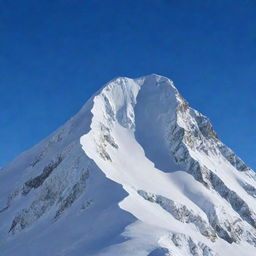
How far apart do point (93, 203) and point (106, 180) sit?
554 cm

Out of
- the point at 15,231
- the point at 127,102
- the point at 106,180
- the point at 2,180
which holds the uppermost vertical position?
the point at 127,102

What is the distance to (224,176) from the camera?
397 feet

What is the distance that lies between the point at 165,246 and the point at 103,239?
338 inches

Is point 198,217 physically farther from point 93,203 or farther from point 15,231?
point 15,231

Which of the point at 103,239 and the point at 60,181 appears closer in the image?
the point at 103,239

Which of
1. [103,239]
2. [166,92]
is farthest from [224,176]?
[103,239]

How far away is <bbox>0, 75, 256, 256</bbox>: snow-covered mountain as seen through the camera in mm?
69312

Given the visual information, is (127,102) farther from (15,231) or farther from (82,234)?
(82,234)

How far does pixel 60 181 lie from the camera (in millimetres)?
94125

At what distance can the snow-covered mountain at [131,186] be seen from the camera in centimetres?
6931

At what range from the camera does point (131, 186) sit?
297ft

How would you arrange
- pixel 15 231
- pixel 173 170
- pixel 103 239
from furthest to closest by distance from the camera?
pixel 173 170
pixel 15 231
pixel 103 239

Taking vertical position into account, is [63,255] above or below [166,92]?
below

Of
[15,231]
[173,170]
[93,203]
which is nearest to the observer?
[93,203]
